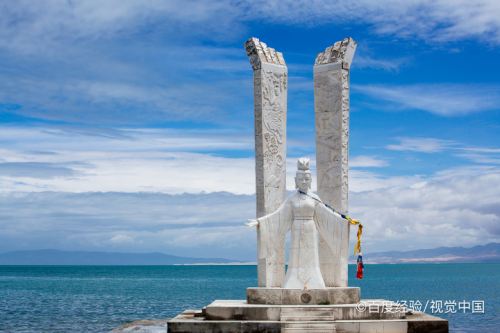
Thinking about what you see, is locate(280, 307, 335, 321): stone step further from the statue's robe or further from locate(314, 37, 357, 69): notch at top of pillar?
locate(314, 37, 357, 69): notch at top of pillar

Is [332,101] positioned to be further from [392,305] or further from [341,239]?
[392,305]

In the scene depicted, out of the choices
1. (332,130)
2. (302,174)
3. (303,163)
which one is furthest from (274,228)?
(332,130)

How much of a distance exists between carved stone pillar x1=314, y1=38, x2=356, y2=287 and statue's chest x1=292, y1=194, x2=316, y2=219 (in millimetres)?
1417

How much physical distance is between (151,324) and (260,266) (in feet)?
33.1

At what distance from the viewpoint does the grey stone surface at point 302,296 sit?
17.4 m

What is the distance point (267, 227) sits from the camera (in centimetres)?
1811

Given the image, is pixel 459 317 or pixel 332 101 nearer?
pixel 332 101

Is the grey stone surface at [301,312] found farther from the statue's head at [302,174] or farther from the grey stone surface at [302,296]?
the statue's head at [302,174]

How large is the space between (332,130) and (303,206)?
2475 mm

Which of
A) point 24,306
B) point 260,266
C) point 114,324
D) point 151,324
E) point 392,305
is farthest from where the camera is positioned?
point 24,306

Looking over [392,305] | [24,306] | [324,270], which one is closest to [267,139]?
[324,270]

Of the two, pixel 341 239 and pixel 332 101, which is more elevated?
pixel 332 101

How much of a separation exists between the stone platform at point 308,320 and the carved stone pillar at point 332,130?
196 centimetres

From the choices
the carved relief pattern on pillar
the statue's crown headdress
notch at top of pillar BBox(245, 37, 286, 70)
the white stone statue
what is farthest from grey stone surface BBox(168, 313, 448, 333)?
notch at top of pillar BBox(245, 37, 286, 70)
